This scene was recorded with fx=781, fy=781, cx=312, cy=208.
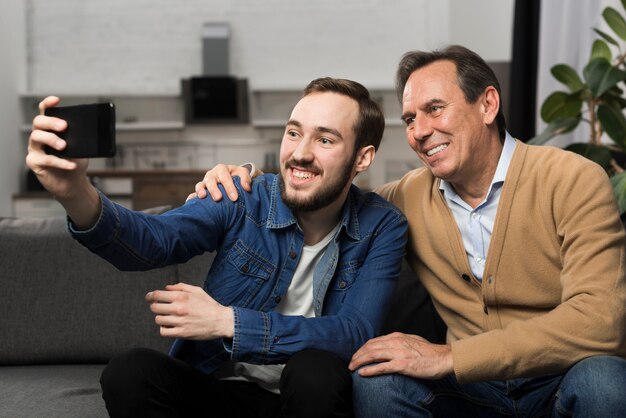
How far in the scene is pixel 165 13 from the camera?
6973 mm

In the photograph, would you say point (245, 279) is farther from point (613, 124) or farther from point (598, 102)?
point (598, 102)

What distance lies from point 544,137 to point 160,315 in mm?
1892

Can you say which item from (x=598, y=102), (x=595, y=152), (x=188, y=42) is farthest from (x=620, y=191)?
(x=188, y=42)

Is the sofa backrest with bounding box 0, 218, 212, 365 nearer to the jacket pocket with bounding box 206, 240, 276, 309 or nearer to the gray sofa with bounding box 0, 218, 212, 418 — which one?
the gray sofa with bounding box 0, 218, 212, 418

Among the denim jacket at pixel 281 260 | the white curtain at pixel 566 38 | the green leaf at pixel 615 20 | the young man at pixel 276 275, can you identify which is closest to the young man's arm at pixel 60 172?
the young man at pixel 276 275

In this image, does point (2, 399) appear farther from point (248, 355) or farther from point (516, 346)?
point (516, 346)

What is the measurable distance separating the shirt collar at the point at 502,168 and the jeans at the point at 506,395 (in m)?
0.46

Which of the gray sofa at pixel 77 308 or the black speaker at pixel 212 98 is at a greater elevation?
the black speaker at pixel 212 98

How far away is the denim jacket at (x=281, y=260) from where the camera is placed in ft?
5.27

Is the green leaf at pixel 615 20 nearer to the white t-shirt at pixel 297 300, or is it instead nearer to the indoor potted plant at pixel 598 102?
the indoor potted plant at pixel 598 102

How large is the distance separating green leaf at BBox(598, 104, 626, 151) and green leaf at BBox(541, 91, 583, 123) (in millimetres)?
153

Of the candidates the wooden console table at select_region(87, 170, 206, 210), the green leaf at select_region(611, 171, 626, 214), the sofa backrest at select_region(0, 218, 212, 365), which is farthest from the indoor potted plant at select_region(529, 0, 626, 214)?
the wooden console table at select_region(87, 170, 206, 210)

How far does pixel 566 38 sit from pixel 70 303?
3095 mm

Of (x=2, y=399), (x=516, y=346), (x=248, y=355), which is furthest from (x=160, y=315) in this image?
(x=516, y=346)
